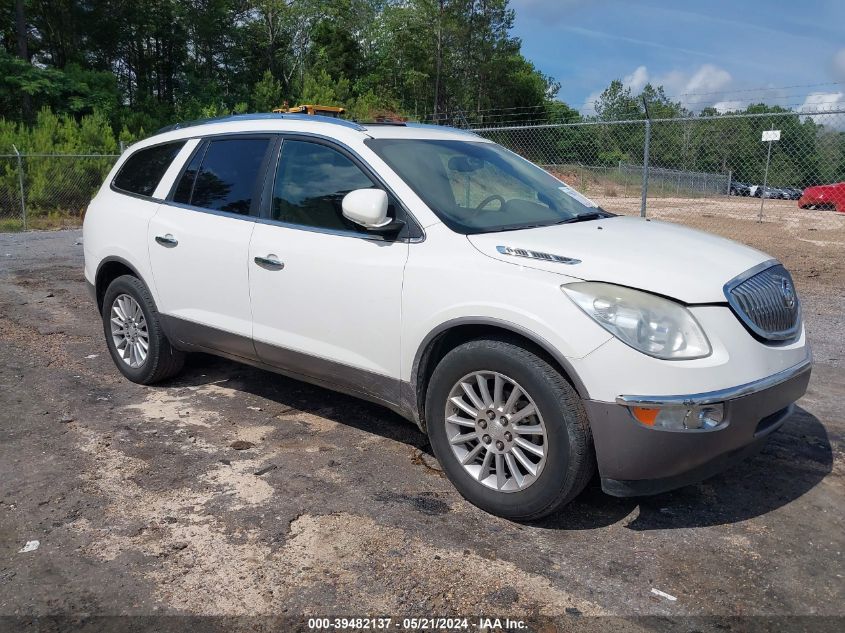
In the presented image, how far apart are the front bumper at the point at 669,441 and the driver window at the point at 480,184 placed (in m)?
1.42

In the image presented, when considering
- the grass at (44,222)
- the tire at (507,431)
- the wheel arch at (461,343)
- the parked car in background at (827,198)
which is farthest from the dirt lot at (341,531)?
the parked car in background at (827,198)

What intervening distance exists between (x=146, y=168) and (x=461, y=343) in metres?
3.05

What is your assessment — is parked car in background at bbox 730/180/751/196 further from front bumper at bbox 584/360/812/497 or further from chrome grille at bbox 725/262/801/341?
front bumper at bbox 584/360/812/497

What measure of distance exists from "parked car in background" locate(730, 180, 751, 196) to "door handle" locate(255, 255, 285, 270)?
18.6 m

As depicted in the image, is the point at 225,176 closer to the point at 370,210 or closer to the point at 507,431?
the point at 370,210

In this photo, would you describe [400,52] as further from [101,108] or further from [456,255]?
[456,255]

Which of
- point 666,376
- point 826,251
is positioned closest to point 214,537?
point 666,376

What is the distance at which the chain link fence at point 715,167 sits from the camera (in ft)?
39.9

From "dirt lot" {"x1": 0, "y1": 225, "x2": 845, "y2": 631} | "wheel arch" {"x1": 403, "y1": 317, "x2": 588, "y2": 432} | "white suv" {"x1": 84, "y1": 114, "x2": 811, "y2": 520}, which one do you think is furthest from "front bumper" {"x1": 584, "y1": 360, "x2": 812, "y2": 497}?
"dirt lot" {"x1": 0, "y1": 225, "x2": 845, "y2": 631}

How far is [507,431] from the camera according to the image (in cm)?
320

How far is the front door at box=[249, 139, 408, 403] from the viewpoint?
3627mm

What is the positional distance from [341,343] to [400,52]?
1905 inches

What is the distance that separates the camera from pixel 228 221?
434cm

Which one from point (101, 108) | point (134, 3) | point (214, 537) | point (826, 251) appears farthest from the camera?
point (134, 3)
